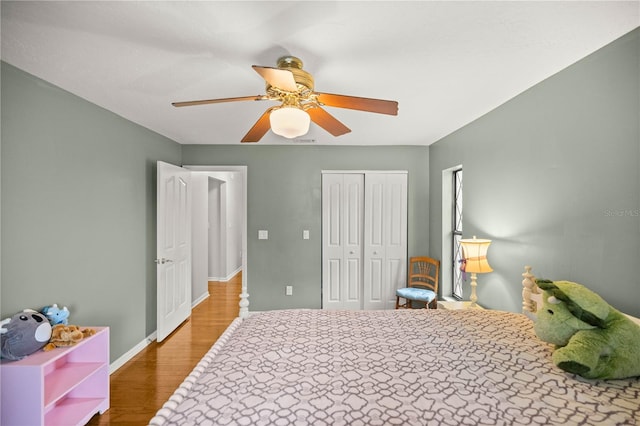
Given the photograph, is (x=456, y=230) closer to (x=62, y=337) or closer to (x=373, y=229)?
(x=373, y=229)

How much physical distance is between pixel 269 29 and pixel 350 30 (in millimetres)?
401

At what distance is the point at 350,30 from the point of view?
1521 millimetres

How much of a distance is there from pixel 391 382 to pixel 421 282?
3029 mm

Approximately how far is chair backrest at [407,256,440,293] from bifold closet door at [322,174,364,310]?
0.72 m

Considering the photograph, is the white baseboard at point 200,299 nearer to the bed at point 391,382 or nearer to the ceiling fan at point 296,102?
the bed at point 391,382

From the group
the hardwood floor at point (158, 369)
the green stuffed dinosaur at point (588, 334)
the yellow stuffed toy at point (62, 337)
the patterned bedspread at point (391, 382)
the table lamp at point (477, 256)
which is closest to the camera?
the patterned bedspread at point (391, 382)

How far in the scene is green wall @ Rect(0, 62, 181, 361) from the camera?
74.4 inches

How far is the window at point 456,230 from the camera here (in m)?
3.77

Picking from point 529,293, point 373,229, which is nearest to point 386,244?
point 373,229

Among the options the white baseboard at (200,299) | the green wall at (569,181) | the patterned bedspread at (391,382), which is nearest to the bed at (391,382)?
the patterned bedspread at (391,382)

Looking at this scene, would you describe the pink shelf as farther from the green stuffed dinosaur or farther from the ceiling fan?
the green stuffed dinosaur

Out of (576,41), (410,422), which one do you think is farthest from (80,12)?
(576,41)

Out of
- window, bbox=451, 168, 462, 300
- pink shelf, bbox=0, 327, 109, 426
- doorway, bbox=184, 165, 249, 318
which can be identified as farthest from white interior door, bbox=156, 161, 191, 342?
window, bbox=451, 168, 462, 300

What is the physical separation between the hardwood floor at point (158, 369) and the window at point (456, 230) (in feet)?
9.72
